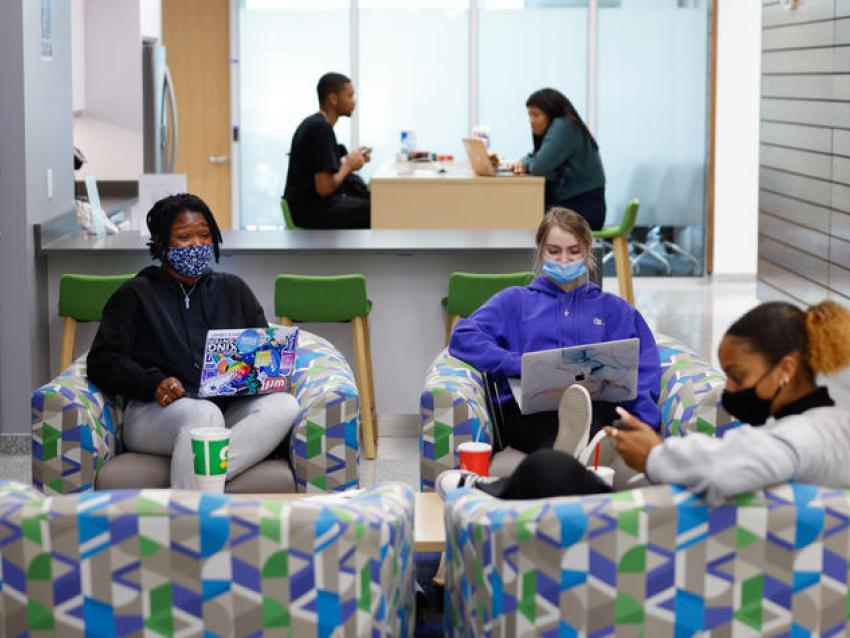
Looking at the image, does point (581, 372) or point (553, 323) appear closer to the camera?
point (581, 372)

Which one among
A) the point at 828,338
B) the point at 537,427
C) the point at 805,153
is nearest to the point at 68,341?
the point at 537,427

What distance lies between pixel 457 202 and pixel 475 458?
4.65 metres

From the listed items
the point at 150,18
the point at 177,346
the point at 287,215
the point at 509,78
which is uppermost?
the point at 150,18

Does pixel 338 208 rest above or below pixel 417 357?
above

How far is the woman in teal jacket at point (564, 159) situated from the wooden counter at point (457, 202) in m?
0.14

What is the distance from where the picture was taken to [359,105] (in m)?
11.0

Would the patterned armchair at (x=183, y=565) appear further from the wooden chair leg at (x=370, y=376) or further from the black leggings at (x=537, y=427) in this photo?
the wooden chair leg at (x=370, y=376)

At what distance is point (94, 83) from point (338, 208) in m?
1.81

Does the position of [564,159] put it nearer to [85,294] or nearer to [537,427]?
[85,294]

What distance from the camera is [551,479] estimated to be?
2.88 metres

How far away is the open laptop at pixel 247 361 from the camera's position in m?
4.18

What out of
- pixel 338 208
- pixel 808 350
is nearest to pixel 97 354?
pixel 808 350

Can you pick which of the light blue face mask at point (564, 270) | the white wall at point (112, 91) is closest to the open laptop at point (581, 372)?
the light blue face mask at point (564, 270)

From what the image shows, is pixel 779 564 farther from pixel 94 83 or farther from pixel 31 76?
pixel 94 83
